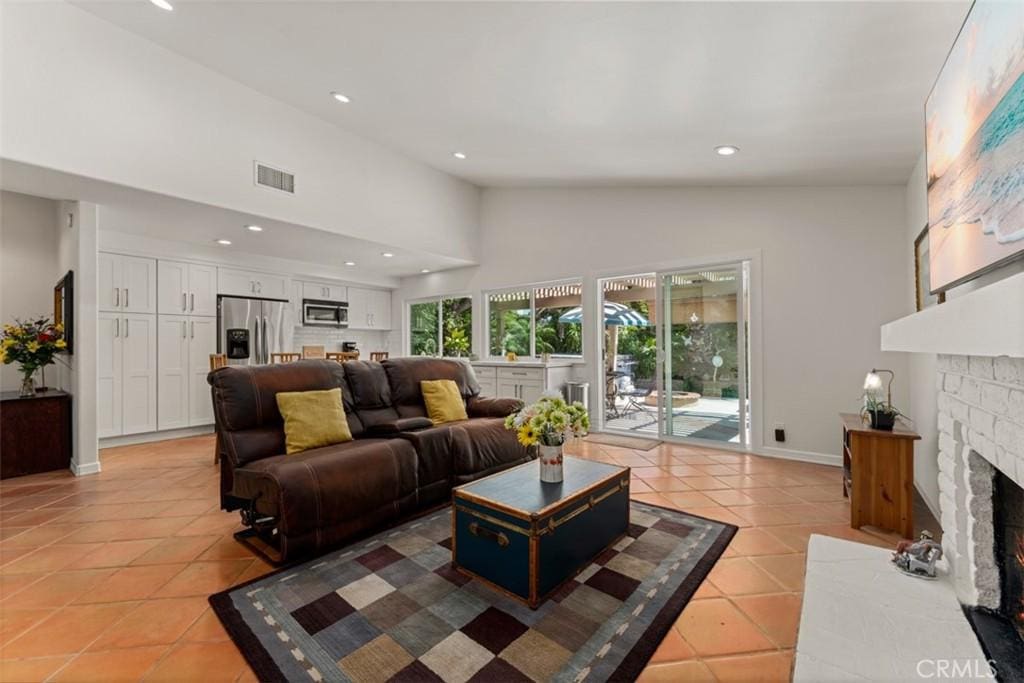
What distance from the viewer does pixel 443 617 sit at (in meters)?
1.69

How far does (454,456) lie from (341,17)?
9.19 feet

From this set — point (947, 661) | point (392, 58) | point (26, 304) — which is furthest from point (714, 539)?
point (26, 304)

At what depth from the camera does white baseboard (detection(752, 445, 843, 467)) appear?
3.74 meters

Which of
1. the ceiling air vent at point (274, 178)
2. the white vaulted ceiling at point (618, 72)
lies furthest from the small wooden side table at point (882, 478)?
the ceiling air vent at point (274, 178)

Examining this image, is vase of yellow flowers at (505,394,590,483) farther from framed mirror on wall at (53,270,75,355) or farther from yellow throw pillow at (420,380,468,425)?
framed mirror on wall at (53,270,75,355)

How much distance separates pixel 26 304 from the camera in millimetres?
4227

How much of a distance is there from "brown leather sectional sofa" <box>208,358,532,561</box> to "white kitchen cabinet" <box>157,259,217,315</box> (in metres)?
3.11

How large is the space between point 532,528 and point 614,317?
4.18 meters

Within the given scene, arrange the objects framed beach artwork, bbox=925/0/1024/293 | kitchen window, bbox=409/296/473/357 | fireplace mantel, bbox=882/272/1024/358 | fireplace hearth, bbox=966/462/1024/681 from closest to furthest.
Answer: fireplace mantel, bbox=882/272/1024/358, framed beach artwork, bbox=925/0/1024/293, fireplace hearth, bbox=966/462/1024/681, kitchen window, bbox=409/296/473/357

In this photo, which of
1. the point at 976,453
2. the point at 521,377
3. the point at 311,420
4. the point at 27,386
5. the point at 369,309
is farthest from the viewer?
the point at 369,309

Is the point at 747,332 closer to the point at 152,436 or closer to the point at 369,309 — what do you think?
the point at 369,309

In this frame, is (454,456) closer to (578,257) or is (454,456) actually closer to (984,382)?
(984,382)

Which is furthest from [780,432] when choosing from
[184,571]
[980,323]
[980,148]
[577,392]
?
[184,571]

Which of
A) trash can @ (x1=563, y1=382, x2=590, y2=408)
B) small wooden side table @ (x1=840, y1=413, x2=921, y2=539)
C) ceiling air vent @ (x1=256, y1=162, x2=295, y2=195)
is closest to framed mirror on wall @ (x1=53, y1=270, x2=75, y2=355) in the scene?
ceiling air vent @ (x1=256, y1=162, x2=295, y2=195)
